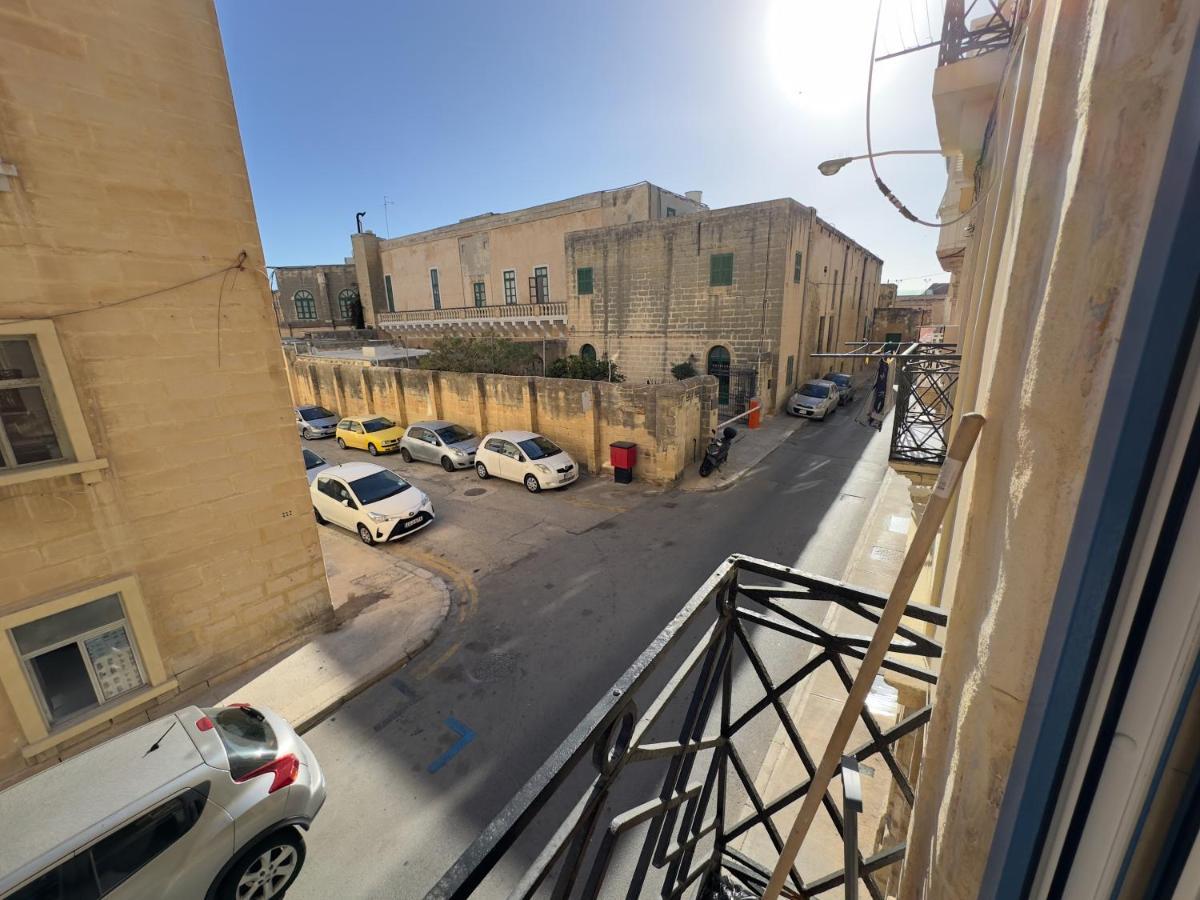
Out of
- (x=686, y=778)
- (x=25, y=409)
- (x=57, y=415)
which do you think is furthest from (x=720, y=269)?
(x=686, y=778)

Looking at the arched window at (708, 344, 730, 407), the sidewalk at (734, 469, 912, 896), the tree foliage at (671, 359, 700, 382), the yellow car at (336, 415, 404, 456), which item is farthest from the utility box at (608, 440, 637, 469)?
the arched window at (708, 344, 730, 407)

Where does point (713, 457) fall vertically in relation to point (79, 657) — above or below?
below

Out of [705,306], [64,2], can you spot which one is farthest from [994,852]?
[705,306]

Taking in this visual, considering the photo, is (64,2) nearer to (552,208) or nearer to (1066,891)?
(1066,891)

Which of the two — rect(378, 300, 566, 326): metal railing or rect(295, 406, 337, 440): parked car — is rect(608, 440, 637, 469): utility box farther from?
rect(378, 300, 566, 326): metal railing

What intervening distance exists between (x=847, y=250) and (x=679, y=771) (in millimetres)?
29144

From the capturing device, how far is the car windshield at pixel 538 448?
42.8 feet

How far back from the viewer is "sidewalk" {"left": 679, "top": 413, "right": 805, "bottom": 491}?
13.1 metres

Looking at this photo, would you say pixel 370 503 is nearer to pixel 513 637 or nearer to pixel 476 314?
pixel 513 637

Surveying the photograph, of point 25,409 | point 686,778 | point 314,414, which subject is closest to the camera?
point 686,778

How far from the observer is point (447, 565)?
9.29 m

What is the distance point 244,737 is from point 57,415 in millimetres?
3734

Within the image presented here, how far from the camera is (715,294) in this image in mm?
19578

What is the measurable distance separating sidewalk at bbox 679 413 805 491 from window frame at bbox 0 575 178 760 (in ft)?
33.3
